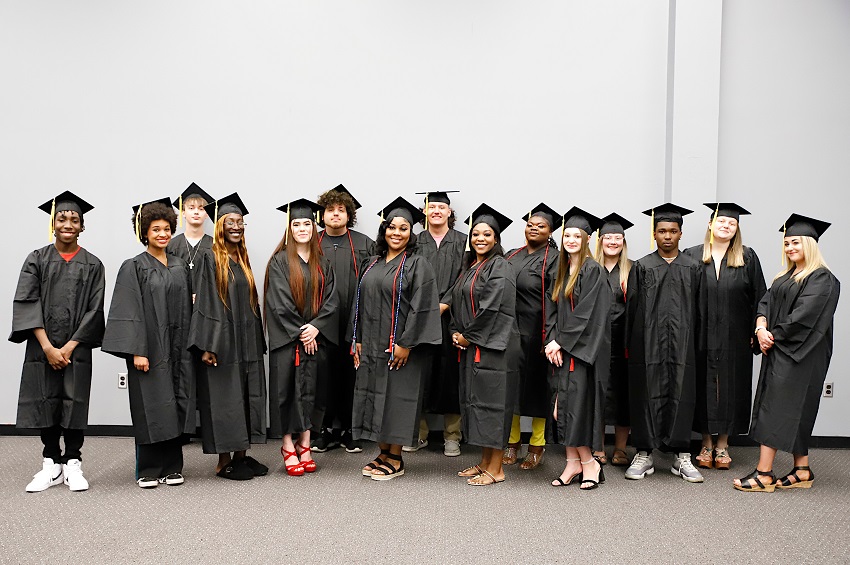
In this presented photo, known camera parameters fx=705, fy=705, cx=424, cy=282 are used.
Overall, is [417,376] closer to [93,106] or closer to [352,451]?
[352,451]

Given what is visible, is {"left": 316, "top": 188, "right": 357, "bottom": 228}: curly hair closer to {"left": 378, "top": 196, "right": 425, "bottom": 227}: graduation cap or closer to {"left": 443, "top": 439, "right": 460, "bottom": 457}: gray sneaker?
{"left": 378, "top": 196, "right": 425, "bottom": 227}: graduation cap

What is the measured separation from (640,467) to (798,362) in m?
1.24

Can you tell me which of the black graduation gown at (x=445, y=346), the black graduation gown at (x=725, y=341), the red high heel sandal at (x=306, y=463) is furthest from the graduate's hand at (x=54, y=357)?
the black graduation gown at (x=725, y=341)

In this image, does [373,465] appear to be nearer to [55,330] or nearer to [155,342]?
[155,342]

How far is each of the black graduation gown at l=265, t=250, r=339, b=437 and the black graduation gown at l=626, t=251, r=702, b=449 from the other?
7.32ft

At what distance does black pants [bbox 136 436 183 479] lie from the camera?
4.53 m

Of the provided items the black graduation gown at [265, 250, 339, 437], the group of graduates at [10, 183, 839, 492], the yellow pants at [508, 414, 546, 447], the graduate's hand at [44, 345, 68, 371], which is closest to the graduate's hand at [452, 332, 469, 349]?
the group of graduates at [10, 183, 839, 492]

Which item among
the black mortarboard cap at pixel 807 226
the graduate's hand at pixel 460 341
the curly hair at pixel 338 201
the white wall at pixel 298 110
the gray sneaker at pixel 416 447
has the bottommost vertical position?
the gray sneaker at pixel 416 447

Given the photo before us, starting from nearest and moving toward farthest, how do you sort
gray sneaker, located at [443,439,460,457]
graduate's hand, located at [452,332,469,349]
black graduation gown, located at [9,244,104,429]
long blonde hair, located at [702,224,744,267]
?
black graduation gown, located at [9,244,104,429] → graduate's hand, located at [452,332,469,349] → long blonde hair, located at [702,224,744,267] → gray sneaker, located at [443,439,460,457]

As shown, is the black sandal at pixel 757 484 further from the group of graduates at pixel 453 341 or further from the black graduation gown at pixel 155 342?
the black graduation gown at pixel 155 342

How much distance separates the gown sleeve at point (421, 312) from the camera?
4625 mm

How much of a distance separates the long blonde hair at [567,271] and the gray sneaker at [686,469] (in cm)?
146

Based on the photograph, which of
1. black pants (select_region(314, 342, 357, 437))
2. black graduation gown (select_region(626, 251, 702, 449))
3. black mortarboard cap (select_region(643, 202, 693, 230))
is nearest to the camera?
black graduation gown (select_region(626, 251, 702, 449))

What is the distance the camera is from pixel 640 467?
16.0 ft
